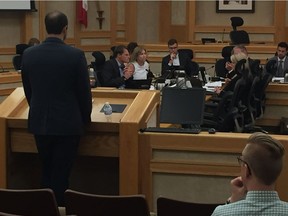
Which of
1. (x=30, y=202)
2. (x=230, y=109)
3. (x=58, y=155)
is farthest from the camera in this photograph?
(x=230, y=109)

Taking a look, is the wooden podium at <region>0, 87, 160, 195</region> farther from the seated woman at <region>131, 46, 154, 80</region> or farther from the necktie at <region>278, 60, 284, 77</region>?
the necktie at <region>278, 60, 284, 77</region>

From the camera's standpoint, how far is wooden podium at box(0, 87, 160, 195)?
4.20 meters

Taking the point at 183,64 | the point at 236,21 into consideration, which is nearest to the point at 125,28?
the point at 236,21

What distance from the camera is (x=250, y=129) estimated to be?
25.5 ft

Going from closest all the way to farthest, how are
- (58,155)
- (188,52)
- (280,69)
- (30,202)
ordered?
(30,202) < (58,155) < (280,69) < (188,52)

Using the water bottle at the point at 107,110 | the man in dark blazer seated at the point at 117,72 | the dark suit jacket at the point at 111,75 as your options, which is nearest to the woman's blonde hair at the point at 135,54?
the man in dark blazer seated at the point at 117,72

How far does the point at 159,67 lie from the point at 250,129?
4.89 m

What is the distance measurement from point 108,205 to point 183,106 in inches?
57.5

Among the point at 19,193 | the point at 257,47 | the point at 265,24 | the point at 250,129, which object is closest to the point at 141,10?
the point at 265,24

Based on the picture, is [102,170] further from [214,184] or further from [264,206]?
[264,206]

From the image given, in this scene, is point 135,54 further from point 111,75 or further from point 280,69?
point 280,69

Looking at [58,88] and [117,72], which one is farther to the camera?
[117,72]

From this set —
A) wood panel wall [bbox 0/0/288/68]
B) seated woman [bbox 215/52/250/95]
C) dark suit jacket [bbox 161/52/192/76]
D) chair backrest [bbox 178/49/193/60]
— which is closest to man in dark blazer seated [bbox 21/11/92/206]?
seated woman [bbox 215/52/250/95]

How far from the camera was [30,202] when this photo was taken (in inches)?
125
